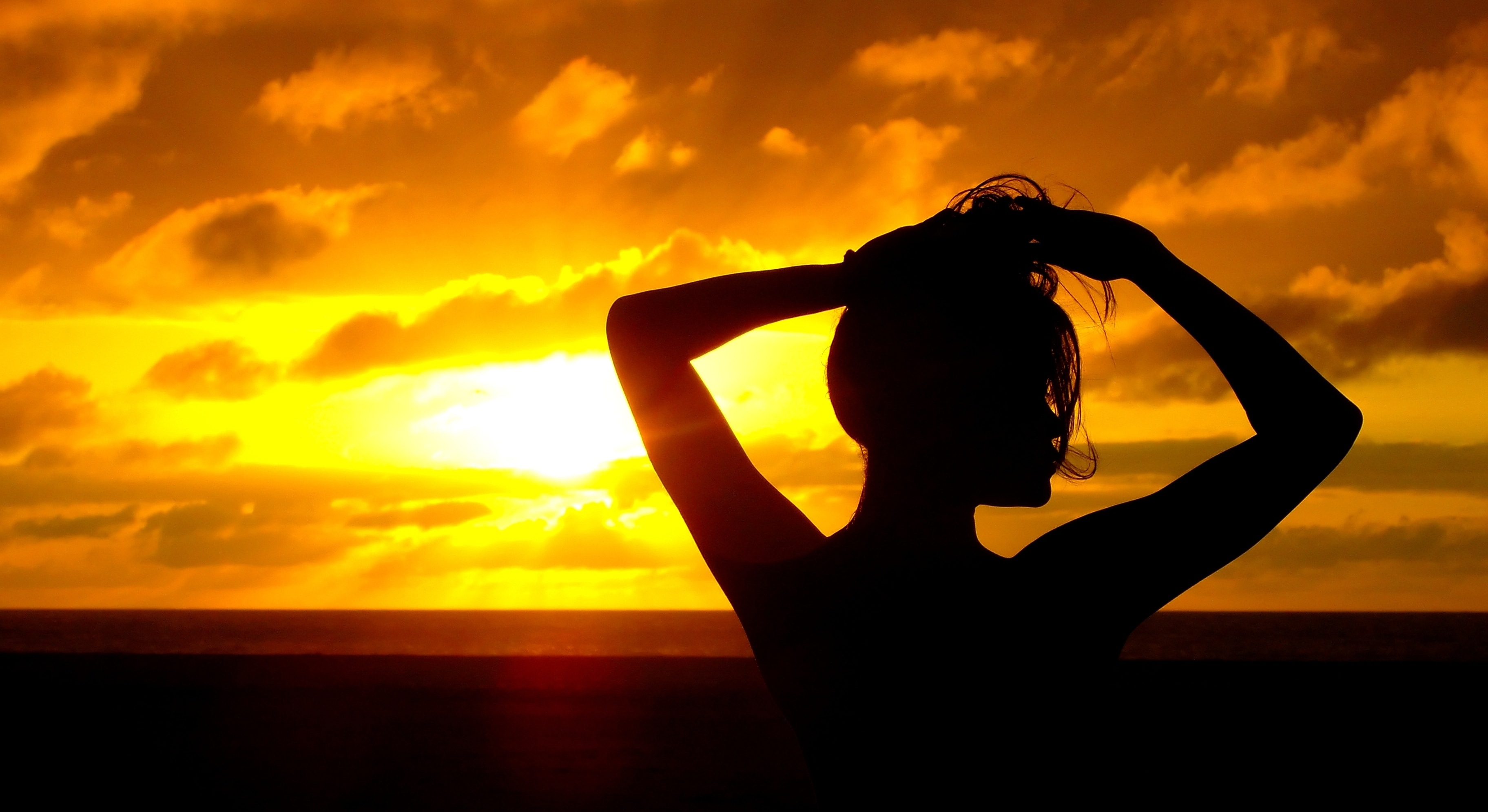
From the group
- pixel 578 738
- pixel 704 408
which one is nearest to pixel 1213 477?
pixel 704 408

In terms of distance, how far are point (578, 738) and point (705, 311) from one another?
15804 millimetres

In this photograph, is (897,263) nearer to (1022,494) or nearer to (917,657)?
(1022,494)

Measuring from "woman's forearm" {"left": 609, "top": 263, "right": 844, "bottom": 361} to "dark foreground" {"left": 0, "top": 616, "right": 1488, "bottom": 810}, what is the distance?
5.66 meters

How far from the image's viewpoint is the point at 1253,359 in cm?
131

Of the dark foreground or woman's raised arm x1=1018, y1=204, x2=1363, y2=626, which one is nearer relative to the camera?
woman's raised arm x1=1018, y1=204, x2=1363, y2=626

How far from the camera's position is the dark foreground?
12109 millimetres

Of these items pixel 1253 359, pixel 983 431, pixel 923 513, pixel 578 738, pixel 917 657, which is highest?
pixel 1253 359

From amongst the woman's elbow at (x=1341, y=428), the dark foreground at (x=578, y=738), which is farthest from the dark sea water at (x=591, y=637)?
the woman's elbow at (x=1341, y=428)

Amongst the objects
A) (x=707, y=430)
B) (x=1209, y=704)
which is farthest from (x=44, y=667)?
(x=707, y=430)

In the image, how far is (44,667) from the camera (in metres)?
28.9

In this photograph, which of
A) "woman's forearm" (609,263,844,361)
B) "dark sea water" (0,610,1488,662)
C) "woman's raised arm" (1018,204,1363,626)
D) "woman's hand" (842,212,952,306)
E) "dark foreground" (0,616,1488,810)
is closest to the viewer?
"woman's raised arm" (1018,204,1363,626)

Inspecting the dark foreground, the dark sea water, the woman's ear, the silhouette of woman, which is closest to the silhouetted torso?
the silhouette of woman

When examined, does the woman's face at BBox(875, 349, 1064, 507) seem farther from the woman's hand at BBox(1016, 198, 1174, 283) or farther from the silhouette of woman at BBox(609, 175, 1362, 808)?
the woman's hand at BBox(1016, 198, 1174, 283)

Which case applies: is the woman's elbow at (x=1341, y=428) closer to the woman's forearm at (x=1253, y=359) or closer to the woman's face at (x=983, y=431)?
the woman's forearm at (x=1253, y=359)
